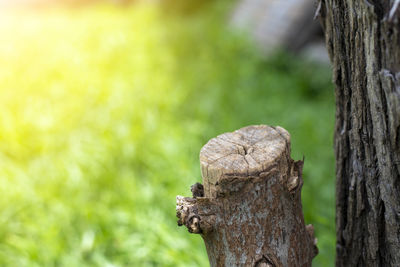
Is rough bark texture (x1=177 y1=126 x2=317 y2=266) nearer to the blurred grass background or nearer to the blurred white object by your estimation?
the blurred grass background

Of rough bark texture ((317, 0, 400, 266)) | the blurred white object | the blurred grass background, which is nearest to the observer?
rough bark texture ((317, 0, 400, 266))

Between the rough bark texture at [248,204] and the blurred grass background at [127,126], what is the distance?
4.31 ft

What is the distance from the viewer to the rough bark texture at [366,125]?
132 cm

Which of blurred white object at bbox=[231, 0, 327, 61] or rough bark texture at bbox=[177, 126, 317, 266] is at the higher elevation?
blurred white object at bbox=[231, 0, 327, 61]

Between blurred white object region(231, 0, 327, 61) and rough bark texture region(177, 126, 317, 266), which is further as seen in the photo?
blurred white object region(231, 0, 327, 61)

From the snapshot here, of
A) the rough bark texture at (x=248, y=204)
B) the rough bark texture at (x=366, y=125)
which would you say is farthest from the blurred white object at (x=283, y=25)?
the rough bark texture at (x=248, y=204)

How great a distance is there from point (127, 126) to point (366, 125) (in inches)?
114

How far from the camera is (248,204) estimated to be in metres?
1.43

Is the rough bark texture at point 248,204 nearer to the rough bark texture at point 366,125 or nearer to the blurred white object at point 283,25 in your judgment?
the rough bark texture at point 366,125

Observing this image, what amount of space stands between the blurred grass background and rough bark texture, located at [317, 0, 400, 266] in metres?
1.17

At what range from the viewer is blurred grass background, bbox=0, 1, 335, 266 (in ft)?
9.93

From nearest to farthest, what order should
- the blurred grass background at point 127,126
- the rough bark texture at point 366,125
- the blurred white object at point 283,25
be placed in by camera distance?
the rough bark texture at point 366,125, the blurred grass background at point 127,126, the blurred white object at point 283,25

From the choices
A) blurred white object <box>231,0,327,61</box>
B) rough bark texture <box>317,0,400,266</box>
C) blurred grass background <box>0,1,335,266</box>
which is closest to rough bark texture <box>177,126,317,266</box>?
rough bark texture <box>317,0,400,266</box>

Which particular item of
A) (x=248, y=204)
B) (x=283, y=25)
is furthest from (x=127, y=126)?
(x=248, y=204)
